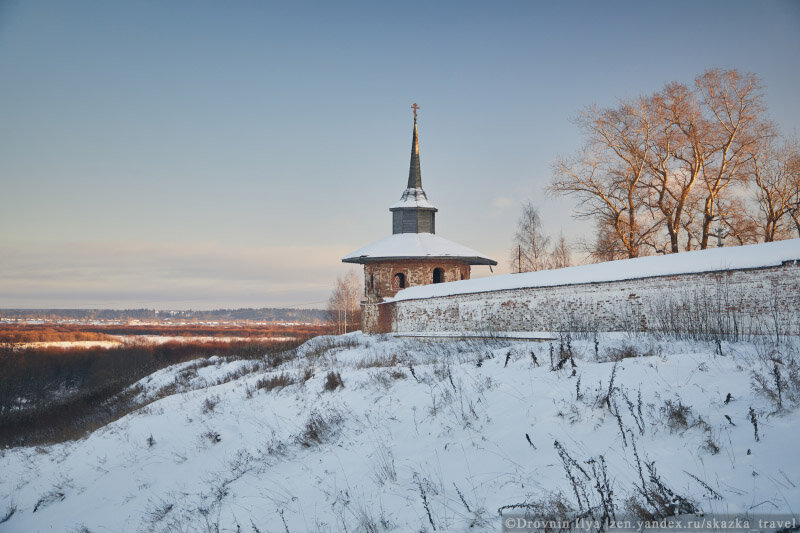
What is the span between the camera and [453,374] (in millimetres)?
7574

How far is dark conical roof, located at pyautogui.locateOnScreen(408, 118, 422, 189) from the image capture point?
107ft

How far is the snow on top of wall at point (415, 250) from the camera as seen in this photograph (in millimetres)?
27266

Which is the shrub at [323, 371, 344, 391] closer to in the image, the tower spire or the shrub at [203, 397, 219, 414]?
the shrub at [203, 397, 219, 414]

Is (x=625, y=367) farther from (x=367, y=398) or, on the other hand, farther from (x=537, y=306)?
(x=537, y=306)

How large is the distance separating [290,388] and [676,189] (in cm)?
2063

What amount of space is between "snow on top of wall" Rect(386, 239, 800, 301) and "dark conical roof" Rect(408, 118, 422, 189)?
56.7 feet

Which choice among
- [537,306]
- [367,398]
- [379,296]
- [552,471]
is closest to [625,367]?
[552,471]

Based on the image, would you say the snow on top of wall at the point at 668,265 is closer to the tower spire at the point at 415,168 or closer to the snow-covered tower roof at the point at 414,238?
the snow-covered tower roof at the point at 414,238

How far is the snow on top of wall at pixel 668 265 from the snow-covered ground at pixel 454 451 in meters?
2.67

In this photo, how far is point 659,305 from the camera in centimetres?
1089

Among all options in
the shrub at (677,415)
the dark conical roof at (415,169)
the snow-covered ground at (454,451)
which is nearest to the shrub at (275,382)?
the snow-covered ground at (454,451)

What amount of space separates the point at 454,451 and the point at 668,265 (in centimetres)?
890

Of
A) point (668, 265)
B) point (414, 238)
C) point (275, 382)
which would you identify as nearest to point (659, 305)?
point (668, 265)

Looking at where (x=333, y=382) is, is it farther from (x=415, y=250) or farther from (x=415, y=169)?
(x=415, y=169)
